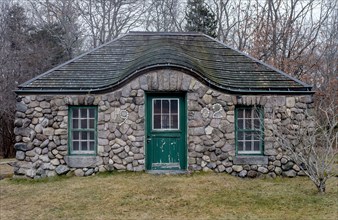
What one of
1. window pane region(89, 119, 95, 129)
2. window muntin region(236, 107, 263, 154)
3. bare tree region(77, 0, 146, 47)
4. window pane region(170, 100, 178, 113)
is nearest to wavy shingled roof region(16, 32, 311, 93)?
window muntin region(236, 107, 263, 154)

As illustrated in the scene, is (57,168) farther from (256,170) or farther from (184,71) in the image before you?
(256,170)

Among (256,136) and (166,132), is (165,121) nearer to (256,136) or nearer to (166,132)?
(166,132)

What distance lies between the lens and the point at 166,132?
10.2 metres

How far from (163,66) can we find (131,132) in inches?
80.1

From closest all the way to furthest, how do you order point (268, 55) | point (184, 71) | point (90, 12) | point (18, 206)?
point (18, 206) < point (184, 71) < point (268, 55) < point (90, 12)

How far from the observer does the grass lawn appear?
6566mm

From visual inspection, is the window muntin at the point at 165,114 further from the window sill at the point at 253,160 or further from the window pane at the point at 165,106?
the window sill at the point at 253,160

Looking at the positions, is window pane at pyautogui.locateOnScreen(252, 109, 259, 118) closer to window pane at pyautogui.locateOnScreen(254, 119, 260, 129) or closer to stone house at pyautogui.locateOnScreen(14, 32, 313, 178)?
stone house at pyautogui.locateOnScreen(14, 32, 313, 178)

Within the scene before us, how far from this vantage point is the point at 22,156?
392 inches

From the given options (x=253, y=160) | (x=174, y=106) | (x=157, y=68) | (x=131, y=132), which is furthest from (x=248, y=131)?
(x=131, y=132)

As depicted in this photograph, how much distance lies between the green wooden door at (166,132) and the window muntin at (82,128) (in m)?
1.57

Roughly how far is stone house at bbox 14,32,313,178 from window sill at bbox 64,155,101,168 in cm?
3

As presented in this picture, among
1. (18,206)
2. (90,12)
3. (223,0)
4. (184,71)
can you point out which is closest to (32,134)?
(18,206)

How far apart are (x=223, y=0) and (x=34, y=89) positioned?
18.7 meters
